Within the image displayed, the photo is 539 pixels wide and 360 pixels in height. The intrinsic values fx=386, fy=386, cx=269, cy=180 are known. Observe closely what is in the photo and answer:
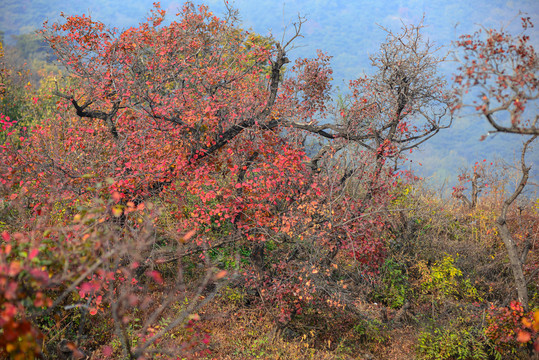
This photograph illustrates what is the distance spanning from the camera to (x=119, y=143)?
1161 centimetres

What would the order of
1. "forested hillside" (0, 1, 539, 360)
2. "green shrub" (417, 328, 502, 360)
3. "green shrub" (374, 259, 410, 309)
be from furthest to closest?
"green shrub" (374, 259, 410, 309)
"green shrub" (417, 328, 502, 360)
"forested hillside" (0, 1, 539, 360)

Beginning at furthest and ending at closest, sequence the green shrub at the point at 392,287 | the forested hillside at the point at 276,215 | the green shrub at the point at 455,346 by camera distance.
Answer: the green shrub at the point at 392,287 < the green shrub at the point at 455,346 < the forested hillside at the point at 276,215

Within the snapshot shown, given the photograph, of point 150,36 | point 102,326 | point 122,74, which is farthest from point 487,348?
point 150,36

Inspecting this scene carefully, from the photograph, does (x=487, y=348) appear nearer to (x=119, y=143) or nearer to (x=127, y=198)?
(x=127, y=198)

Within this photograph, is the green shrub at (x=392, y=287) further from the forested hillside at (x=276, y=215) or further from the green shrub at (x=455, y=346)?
the green shrub at (x=455, y=346)

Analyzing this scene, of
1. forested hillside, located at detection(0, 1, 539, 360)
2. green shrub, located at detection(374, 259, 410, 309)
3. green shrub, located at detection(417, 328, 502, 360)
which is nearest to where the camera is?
forested hillside, located at detection(0, 1, 539, 360)

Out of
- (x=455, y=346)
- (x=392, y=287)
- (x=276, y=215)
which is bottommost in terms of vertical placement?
(x=455, y=346)

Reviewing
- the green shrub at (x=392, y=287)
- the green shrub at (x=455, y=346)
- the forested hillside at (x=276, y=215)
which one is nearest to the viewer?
the forested hillside at (x=276, y=215)

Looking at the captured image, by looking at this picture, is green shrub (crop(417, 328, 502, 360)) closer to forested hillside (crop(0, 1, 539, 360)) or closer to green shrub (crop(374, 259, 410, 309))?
forested hillside (crop(0, 1, 539, 360))

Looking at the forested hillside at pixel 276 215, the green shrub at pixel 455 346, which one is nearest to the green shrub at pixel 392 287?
the forested hillside at pixel 276 215

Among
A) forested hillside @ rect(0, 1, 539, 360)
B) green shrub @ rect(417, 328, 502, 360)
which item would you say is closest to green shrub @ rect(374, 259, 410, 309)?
forested hillside @ rect(0, 1, 539, 360)

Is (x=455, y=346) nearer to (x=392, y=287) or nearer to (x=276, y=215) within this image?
(x=392, y=287)

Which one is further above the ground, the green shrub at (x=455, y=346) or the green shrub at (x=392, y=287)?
the green shrub at (x=392, y=287)

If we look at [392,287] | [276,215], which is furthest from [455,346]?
[276,215]
